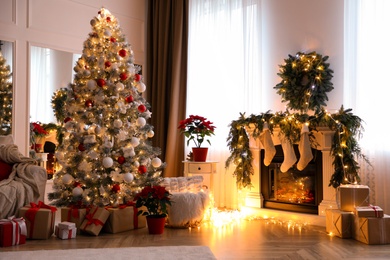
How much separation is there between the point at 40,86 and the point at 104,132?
156cm

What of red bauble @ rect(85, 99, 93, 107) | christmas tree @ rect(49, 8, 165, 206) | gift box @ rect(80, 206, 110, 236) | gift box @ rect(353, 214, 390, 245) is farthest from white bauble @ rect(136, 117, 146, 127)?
gift box @ rect(353, 214, 390, 245)

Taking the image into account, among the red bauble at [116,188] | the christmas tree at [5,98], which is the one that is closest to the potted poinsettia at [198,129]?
the red bauble at [116,188]

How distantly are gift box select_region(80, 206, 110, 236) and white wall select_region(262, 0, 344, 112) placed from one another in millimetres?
2764

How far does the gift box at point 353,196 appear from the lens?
4523 millimetres

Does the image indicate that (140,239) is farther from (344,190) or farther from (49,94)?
(49,94)

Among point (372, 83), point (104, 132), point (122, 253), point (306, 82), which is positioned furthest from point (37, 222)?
point (372, 83)

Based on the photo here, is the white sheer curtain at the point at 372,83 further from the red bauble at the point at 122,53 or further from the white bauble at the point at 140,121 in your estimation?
the red bauble at the point at 122,53

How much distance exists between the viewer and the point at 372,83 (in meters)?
5.37

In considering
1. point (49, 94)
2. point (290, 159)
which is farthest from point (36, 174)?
point (290, 159)

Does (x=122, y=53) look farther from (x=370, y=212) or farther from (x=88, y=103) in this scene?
(x=370, y=212)

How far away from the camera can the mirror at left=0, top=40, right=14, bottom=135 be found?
573 cm

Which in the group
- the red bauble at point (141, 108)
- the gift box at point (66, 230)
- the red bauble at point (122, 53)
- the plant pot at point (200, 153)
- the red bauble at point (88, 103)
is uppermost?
the red bauble at point (122, 53)

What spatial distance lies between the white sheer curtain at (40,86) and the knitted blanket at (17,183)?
1173 mm

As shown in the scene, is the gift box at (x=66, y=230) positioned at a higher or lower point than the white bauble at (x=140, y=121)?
lower
